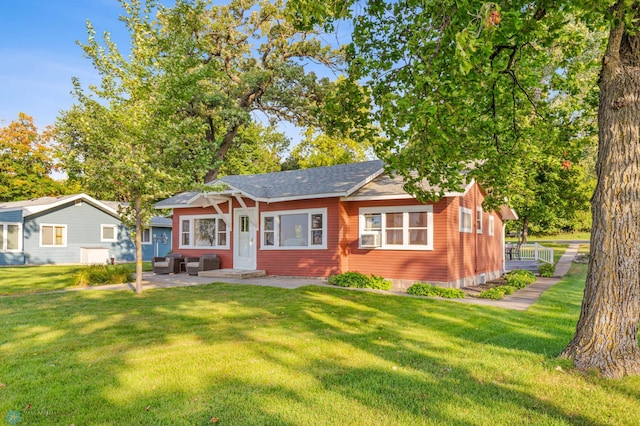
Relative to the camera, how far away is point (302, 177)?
1617 centimetres

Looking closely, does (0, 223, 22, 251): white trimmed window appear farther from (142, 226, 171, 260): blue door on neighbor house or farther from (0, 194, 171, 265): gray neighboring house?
(142, 226, 171, 260): blue door on neighbor house

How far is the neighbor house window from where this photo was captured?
22656mm

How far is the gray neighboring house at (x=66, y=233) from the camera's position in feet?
70.9

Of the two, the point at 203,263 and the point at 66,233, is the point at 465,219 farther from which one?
the point at 66,233

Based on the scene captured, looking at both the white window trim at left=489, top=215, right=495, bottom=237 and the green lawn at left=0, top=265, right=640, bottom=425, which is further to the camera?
the white window trim at left=489, top=215, right=495, bottom=237

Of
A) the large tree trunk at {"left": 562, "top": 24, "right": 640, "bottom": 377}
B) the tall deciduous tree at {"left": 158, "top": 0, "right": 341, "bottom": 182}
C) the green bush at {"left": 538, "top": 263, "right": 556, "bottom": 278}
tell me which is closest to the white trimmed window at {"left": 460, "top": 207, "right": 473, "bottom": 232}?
the green bush at {"left": 538, "top": 263, "right": 556, "bottom": 278}

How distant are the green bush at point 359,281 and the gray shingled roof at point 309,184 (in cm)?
252

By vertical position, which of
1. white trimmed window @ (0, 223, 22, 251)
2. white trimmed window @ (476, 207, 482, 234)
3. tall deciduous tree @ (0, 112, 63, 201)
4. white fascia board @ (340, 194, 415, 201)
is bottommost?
white trimmed window @ (0, 223, 22, 251)

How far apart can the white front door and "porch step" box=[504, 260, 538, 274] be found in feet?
41.7

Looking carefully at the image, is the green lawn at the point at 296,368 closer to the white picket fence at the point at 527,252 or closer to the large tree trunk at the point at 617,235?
the large tree trunk at the point at 617,235

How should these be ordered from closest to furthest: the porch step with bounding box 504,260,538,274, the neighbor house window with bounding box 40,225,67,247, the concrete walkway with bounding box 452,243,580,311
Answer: the concrete walkway with bounding box 452,243,580,311
the porch step with bounding box 504,260,538,274
the neighbor house window with bounding box 40,225,67,247

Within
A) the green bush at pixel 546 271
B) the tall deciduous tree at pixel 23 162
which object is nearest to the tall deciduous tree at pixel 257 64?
the green bush at pixel 546 271

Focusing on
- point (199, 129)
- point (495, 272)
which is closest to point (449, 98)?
point (199, 129)

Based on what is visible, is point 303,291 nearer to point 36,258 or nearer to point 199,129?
point 199,129
